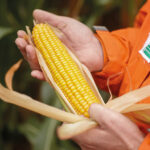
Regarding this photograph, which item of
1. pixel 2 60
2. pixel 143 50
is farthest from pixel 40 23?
pixel 2 60

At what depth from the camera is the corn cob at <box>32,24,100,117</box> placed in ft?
2.19

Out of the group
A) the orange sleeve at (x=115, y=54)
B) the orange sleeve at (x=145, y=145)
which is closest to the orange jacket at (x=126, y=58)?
the orange sleeve at (x=115, y=54)

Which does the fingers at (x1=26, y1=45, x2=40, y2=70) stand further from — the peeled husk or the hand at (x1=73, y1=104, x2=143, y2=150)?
the hand at (x1=73, y1=104, x2=143, y2=150)

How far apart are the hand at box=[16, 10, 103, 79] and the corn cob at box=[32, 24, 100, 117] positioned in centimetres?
5

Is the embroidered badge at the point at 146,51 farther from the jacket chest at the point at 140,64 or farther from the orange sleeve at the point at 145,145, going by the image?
the orange sleeve at the point at 145,145

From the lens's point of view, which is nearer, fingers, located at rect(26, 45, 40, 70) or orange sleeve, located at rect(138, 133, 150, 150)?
orange sleeve, located at rect(138, 133, 150, 150)

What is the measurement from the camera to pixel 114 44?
0.86 metres

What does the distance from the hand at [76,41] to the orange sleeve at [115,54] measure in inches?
1.1

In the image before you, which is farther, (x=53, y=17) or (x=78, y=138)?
(x=53, y=17)

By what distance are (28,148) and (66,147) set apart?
0.55 metres

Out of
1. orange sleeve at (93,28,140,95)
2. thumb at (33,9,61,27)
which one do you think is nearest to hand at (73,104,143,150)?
orange sleeve at (93,28,140,95)

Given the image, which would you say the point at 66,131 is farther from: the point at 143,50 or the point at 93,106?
the point at 143,50

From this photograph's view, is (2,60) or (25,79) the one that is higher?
(2,60)

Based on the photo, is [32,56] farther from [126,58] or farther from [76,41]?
[126,58]
